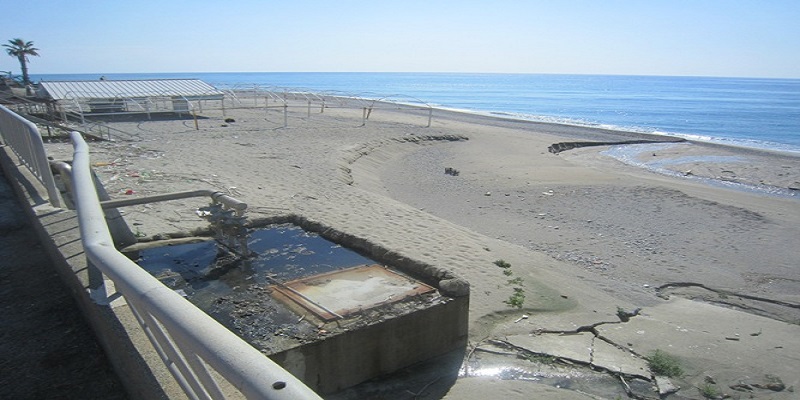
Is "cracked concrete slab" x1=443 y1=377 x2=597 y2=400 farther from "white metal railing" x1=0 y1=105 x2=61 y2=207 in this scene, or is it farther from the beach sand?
"white metal railing" x1=0 y1=105 x2=61 y2=207

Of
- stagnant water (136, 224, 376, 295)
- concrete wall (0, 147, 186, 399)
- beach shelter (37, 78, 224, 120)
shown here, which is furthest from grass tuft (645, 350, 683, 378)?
beach shelter (37, 78, 224, 120)

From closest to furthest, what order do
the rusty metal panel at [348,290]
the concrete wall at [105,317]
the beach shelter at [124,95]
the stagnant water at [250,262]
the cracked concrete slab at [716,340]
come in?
the concrete wall at [105,317]
the rusty metal panel at [348,290]
the stagnant water at [250,262]
the cracked concrete slab at [716,340]
the beach shelter at [124,95]

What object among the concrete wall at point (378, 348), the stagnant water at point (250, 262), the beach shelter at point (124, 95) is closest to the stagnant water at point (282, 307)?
the stagnant water at point (250, 262)

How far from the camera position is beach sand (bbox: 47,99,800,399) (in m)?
5.98

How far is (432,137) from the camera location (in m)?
26.6

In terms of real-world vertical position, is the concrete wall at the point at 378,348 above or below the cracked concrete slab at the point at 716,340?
above

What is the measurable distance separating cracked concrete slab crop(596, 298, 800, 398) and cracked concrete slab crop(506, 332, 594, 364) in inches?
16.2

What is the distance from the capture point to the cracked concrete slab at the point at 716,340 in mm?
5680

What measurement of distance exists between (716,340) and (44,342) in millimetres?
6915

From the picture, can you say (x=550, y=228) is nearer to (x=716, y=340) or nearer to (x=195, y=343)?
(x=716, y=340)

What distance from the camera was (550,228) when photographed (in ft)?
39.2

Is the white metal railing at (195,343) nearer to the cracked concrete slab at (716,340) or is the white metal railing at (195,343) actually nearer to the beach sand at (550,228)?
the beach sand at (550,228)

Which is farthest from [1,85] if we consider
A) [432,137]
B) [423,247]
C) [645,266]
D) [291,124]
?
[645,266]

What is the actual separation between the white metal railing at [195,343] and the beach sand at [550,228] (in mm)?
3375
